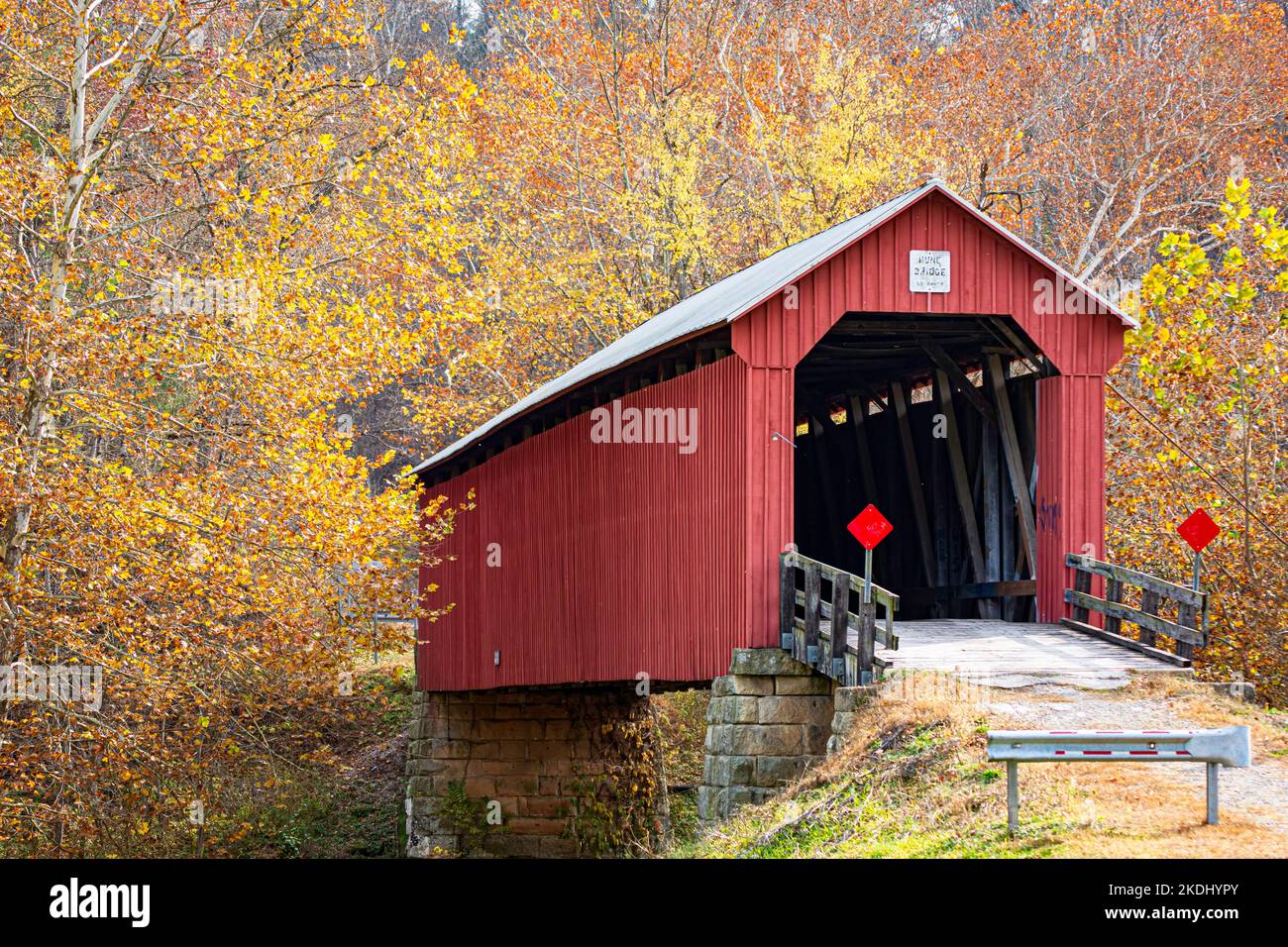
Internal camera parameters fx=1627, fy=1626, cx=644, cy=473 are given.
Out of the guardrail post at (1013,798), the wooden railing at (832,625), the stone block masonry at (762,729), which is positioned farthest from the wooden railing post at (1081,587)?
the guardrail post at (1013,798)

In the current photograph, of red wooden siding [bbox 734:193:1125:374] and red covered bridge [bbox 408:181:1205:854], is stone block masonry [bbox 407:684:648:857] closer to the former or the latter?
red covered bridge [bbox 408:181:1205:854]

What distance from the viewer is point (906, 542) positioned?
1895 centimetres

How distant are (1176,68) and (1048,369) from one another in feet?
64.2

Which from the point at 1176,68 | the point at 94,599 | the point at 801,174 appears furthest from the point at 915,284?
the point at 1176,68

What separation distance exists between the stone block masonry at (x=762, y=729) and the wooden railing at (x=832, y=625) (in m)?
0.23

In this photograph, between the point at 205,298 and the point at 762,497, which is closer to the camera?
the point at 762,497

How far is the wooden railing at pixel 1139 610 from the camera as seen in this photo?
12.3 metres

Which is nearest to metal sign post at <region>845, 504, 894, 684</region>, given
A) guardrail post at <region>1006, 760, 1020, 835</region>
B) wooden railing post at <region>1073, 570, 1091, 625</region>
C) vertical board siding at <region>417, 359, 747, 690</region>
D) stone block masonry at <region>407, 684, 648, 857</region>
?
vertical board siding at <region>417, 359, 747, 690</region>

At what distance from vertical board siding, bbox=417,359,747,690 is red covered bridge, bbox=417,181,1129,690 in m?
0.03

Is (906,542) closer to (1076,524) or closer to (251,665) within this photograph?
(1076,524)

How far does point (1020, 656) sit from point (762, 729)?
6.74 feet

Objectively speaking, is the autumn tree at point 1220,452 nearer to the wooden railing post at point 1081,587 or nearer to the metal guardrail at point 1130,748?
the wooden railing post at point 1081,587

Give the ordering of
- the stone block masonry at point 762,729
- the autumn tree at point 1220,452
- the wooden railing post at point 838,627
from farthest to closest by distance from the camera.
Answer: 1. the autumn tree at point 1220,452
2. the stone block masonry at point 762,729
3. the wooden railing post at point 838,627

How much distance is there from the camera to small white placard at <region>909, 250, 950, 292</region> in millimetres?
13523
